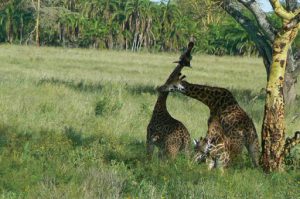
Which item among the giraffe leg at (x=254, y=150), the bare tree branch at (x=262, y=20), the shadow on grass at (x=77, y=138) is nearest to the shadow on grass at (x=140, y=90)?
the bare tree branch at (x=262, y=20)

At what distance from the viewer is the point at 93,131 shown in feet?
37.8

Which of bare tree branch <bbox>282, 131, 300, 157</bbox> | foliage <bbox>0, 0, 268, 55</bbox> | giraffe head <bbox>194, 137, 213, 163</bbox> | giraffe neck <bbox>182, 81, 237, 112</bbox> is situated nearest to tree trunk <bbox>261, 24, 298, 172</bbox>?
bare tree branch <bbox>282, 131, 300, 157</bbox>

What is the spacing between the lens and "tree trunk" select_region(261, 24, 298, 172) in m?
8.41

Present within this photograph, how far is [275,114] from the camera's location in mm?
8414

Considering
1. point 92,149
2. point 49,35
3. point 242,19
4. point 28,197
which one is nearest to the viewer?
point 28,197

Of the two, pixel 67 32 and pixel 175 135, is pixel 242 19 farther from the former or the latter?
pixel 67 32

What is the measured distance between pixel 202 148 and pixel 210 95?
0.77 meters

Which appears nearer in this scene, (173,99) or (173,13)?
(173,99)

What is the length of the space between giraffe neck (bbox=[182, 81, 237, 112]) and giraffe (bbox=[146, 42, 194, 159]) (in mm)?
297

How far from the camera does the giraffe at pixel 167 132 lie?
840 cm

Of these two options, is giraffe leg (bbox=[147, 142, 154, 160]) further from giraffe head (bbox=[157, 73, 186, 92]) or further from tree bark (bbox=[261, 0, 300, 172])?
tree bark (bbox=[261, 0, 300, 172])

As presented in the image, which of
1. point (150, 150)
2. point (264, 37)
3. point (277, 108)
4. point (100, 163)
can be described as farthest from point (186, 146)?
point (264, 37)

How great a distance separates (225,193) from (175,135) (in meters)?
1.62

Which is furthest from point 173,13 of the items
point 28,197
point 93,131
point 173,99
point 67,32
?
point 28,197
